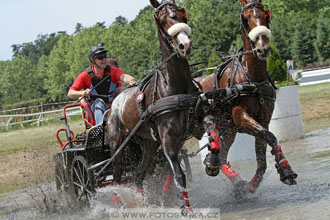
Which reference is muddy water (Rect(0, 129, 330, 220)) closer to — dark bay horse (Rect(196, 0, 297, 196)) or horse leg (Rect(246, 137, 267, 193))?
horse leg (Rect(246, 137, 267, 193))

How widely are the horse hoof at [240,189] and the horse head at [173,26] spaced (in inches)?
86.6

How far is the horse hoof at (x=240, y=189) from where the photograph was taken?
6816 mm

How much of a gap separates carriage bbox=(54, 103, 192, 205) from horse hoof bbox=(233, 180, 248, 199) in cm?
117

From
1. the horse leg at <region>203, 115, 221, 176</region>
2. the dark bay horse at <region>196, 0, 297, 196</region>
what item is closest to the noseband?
the dark bay horse at <region>196, 0, 297, 196</region>

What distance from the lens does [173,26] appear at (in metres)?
5.51

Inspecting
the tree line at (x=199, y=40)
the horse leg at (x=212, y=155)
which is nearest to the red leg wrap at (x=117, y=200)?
the horse leg at (x=212, y=155)

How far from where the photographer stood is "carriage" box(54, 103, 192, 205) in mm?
7355

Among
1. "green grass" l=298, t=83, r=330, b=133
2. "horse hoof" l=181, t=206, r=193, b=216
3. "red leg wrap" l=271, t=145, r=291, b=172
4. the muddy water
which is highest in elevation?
"red leg wrap" l=271, t=145, r=291, b=172

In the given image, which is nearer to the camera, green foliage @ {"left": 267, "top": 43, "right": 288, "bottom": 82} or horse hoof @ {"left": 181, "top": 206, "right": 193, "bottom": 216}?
horse hoof @ {"left": 181, "top": 206, "right": 193, "bottom": 216}

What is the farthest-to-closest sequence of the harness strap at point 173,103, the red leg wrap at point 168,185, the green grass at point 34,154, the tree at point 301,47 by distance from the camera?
1. the tree at point 301,47
2. the green grass at point 34,154
3. the red leg wrap at point 168,185
4. the harness strap at point 173,103

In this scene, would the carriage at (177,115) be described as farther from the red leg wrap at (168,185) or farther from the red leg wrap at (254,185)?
the red leg wrap at (168,185)

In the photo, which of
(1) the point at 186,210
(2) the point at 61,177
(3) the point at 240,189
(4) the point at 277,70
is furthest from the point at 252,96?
(4) the point at 277,70

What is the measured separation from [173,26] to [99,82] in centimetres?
259

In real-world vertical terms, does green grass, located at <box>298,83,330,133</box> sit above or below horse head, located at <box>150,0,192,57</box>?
below
